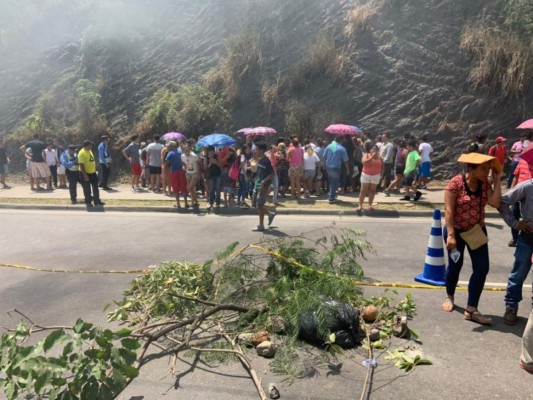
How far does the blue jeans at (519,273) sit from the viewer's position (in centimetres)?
446

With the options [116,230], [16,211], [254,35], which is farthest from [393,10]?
[16,211]

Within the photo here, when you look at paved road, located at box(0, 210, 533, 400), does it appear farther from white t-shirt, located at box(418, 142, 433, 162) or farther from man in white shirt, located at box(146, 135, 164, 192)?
white t-shirt, located at box(418, 142, 433, 162)

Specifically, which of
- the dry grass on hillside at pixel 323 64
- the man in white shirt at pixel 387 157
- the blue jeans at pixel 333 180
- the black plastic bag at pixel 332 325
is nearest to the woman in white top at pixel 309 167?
the blue jeans at pixel 333 180

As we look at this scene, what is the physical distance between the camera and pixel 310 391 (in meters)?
3.50

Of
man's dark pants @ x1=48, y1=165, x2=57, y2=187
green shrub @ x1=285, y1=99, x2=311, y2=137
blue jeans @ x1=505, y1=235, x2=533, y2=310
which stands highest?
green shrub @ x1=285, y1=99, x2=311, y2=137

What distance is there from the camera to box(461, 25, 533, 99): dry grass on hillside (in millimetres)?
14297

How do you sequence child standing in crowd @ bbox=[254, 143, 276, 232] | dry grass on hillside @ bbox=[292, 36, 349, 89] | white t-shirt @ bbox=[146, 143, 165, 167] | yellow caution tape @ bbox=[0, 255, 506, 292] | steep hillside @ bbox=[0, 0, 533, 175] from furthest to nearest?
dry grass on hillside @ bbox=[292, 36, 349, 89]
steep hillside @ bbox=[0, 0, 533, 175]
white t-shirt @ bbox=[146, 143, 165, 167]
child standing in crowd @ bbox=[254, 143, 276, 232]
yellow caution tape @ bbox=[0, 255, 506, 292]

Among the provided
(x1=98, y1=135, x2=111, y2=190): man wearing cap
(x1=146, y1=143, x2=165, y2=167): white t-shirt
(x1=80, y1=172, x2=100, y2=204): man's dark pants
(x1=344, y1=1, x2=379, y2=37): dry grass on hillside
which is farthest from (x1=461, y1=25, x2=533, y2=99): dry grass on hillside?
(x1=80, y1=172, x2=100, y2=204): man's dark pants

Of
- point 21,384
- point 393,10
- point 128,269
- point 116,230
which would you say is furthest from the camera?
point 393,10

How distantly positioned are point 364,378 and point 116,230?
7.18 meters

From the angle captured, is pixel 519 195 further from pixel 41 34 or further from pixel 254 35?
pixel 41 34

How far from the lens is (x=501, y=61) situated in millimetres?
14695

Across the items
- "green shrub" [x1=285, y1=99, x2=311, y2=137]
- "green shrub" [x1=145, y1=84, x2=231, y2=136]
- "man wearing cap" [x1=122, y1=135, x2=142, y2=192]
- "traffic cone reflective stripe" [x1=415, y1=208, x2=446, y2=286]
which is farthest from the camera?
"green shrub" [x1=145, y1=84, x2=231, y2=136]

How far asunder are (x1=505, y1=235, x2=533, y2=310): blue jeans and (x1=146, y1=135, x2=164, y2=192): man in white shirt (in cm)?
1127
